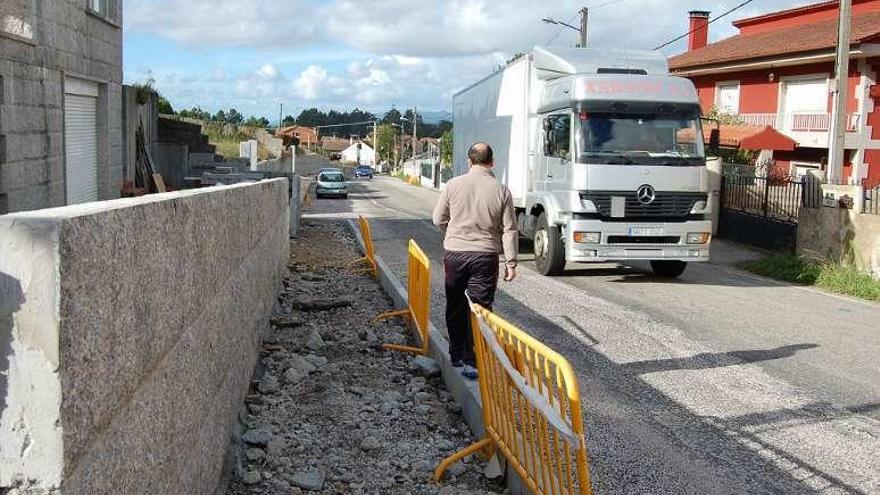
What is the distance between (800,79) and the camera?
3011cm

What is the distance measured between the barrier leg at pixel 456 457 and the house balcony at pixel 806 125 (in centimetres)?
2549

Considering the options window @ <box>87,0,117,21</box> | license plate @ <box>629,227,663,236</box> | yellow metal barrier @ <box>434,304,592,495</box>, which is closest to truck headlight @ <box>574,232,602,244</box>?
license plate @ <box>629,227,663,236</box>

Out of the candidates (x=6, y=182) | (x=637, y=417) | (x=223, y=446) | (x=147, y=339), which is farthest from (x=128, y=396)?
(x=6, y=182)

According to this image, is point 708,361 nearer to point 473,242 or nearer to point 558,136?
point 473,242

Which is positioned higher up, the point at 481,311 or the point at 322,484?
the point at 481,311

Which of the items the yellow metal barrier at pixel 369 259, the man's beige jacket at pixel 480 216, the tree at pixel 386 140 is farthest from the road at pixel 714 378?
the tree at pixel 386 140

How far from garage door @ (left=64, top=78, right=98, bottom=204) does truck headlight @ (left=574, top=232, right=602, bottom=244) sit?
7615 millimetres

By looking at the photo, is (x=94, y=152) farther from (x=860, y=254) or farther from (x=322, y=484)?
(x=860, y=254)

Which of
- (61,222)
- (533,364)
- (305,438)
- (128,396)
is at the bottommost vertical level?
(305,438)

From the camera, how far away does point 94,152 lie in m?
15.0

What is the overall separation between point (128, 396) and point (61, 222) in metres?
0.81

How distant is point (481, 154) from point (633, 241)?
7.15 meters

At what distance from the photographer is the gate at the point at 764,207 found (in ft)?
59.3

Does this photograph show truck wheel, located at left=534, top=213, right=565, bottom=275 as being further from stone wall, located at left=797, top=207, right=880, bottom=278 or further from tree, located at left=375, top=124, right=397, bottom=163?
tree, located at left=375, top=124, right=397, bottom=163
